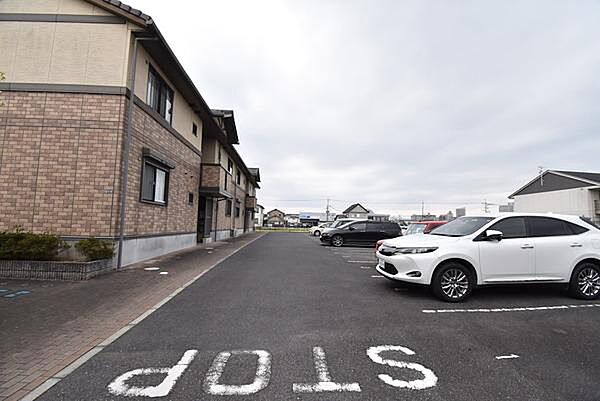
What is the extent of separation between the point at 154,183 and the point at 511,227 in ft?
33.5

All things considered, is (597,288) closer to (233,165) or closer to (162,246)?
(162,246)

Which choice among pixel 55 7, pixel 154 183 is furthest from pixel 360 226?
pixel 55 7

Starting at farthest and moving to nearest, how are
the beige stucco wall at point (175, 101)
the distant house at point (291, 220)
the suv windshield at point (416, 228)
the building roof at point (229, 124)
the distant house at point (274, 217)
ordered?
the distant house at point (274, 217) → the distant house at point (291, 220) → the building roof at point (229, 124) → the suv windshield at point (416, 228) → the beige stucco wall at point (175, 101)

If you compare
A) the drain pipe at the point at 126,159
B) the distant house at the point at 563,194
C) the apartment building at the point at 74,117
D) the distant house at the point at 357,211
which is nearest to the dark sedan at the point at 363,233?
the apartment building at the point at 74,117

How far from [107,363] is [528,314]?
5876 mm

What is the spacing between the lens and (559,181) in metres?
32.3

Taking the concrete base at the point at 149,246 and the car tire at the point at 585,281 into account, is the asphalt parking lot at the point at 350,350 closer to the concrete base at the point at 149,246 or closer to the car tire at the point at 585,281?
the car tire at the point at 585,281

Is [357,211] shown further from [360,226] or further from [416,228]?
[416,228]

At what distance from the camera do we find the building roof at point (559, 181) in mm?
Result: 29234

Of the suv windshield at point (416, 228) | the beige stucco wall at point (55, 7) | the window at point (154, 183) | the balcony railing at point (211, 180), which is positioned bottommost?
the suv windshield at point (416, 228)

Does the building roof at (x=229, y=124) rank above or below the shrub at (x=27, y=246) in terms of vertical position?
above

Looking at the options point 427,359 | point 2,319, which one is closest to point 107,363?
point 2,319

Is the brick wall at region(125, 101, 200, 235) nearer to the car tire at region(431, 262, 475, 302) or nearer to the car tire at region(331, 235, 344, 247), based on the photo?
the car tire at region(331, 235, 344, 247)

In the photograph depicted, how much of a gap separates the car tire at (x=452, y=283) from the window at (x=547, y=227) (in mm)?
1593
